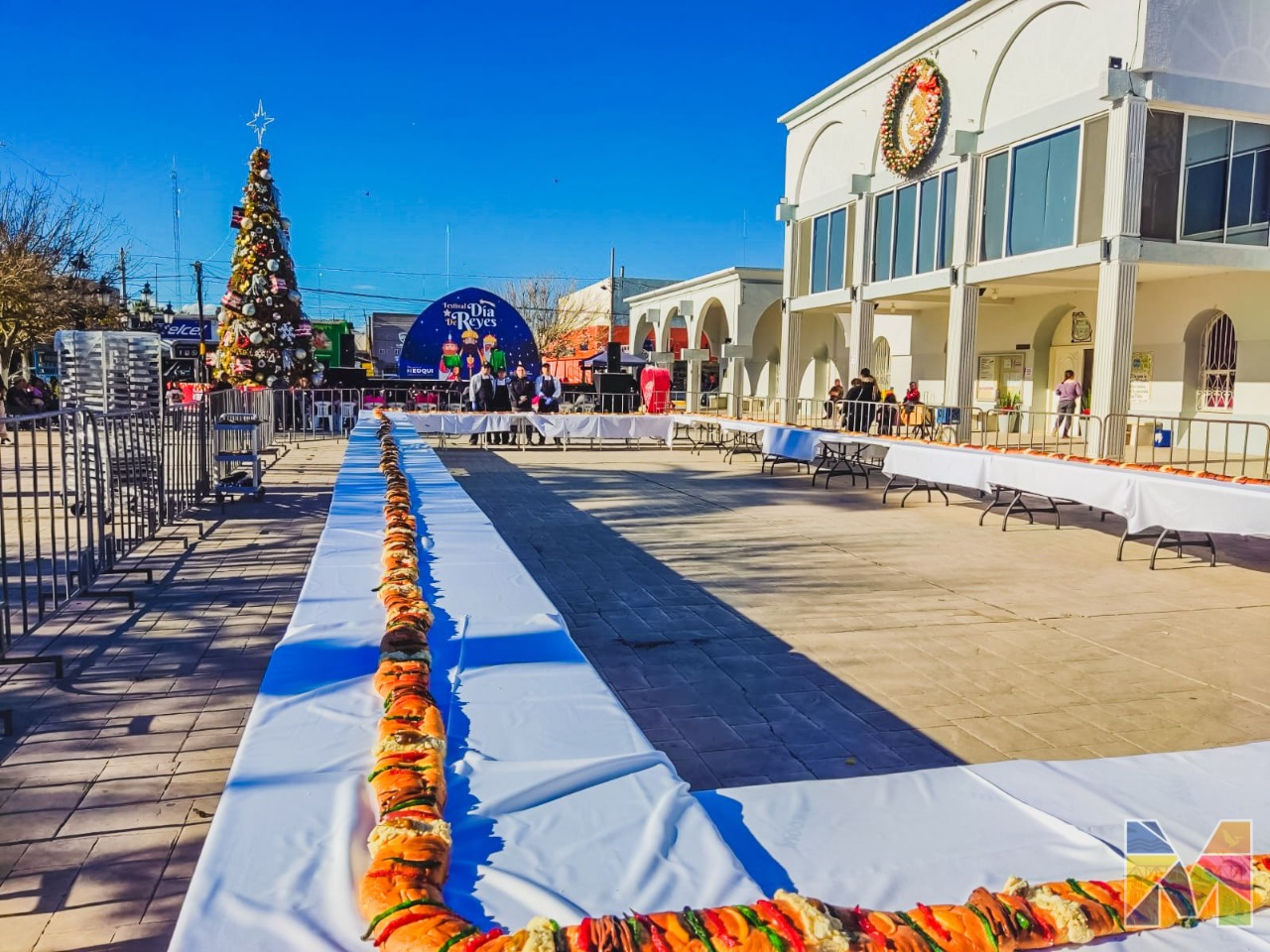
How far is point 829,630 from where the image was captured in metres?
5.88

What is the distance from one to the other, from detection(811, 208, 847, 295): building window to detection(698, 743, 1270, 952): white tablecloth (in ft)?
68.7

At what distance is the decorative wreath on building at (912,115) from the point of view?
18312 mm

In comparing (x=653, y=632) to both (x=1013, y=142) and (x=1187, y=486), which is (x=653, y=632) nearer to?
(x=1187, y=486)

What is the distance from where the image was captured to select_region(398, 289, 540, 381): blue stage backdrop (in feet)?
76.0

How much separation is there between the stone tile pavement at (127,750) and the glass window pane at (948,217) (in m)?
15.3

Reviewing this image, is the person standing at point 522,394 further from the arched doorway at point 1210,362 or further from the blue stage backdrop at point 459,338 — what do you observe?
the arched doorway at point 1210,362

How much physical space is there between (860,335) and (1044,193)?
19.4 feet

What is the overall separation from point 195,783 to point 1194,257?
52.8 ft

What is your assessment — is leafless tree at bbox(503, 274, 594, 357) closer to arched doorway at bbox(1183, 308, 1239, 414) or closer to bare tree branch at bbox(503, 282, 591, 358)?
bare tree branch at bbox(503, 282, 591, 358)

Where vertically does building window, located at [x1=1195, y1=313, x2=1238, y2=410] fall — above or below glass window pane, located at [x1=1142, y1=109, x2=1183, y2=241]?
below

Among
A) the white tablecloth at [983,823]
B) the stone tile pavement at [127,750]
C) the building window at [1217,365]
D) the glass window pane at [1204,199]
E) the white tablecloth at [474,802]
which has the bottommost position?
the stone tile pavement at [127,750]

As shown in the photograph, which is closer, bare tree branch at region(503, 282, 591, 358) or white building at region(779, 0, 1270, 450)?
white building at region(779, 0, 1270, 450)

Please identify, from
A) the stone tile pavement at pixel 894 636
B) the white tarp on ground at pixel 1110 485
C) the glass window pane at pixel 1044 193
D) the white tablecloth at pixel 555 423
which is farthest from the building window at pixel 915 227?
the stone tile pavement at pixel 894 636

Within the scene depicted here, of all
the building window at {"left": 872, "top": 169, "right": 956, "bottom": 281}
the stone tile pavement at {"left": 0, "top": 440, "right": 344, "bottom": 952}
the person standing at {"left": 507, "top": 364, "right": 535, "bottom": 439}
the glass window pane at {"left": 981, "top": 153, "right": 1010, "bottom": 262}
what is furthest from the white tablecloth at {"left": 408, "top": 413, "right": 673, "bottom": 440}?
the stone tile pavement at {"left": 0, "top": 440, "right": 344, "bottom": 952}
